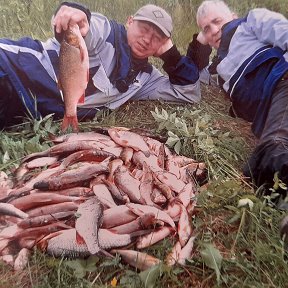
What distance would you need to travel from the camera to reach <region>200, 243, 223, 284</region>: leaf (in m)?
1.83

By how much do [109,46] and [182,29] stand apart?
393mm

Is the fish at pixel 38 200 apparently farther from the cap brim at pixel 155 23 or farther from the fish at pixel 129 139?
the cap brim at pixel 155 23

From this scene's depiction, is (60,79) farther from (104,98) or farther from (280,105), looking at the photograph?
(280,105)

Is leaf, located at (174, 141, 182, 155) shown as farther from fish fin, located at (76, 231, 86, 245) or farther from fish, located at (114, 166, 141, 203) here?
fish fin, located at (76, 231, 86, 245)

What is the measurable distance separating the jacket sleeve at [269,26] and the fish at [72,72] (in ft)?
3.09

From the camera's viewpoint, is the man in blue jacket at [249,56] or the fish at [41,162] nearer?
the fish at [41,162]

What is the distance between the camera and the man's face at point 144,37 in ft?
8.36

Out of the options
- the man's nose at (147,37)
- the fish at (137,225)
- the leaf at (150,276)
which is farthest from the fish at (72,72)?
the leaf at (150,276)

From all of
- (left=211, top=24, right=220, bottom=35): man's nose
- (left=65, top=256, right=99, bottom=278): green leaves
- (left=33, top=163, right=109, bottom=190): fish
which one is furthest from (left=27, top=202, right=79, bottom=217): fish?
(left=211, top=24, right=220, bottom=35): man's nose

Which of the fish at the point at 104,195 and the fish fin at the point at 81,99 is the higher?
the fish fin at the point at 81,99

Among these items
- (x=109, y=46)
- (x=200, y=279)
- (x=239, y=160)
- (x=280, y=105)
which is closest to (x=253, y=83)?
(x=280, y=105)

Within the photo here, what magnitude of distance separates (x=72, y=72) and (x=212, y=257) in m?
1.13

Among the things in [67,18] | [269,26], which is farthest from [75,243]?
[269,26]

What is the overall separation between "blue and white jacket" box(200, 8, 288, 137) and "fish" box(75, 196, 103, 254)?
1.12m
